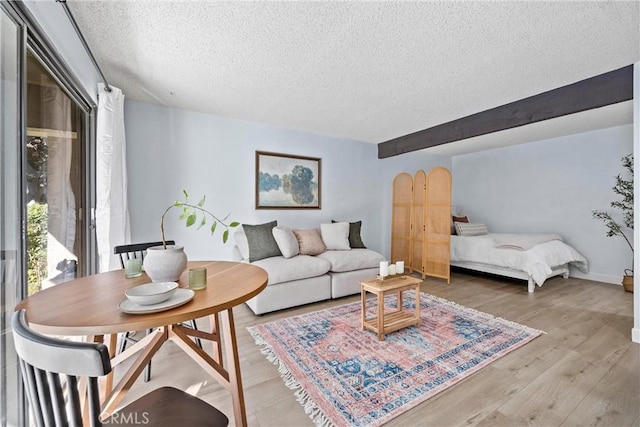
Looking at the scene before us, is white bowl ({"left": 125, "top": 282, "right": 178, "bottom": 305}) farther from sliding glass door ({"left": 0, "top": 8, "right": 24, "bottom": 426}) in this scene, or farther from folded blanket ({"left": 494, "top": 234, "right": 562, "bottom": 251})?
Result: folded blanket ({"left": 494, "top": 234, "right": 562, "bottom": 251})

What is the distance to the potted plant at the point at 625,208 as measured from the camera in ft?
12.5

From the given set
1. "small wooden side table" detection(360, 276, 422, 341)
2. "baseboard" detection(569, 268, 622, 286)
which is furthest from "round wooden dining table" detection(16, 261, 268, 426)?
"baseboard" detection(569, 268, 622, 286)

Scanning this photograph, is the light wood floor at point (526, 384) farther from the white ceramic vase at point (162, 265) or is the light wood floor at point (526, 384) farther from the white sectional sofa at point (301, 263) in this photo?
the white ceramic vase at point (162, 265)

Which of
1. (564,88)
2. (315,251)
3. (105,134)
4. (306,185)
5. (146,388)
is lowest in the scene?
(146,388)

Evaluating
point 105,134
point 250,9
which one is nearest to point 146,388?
point 105,134

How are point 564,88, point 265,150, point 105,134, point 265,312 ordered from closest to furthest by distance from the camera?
1. point 105,134
2. point 564,88
3. point 265,312
4. point 265,150

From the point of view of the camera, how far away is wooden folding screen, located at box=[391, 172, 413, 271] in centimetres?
487

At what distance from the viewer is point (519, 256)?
3.82 m

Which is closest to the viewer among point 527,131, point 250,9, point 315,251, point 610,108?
point 250,9

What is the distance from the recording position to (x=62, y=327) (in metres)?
0.84

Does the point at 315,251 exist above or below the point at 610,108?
below

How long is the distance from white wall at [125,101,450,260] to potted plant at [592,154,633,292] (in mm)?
3880

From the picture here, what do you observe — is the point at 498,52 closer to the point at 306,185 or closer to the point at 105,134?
the point at 306,185

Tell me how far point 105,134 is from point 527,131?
569cm
